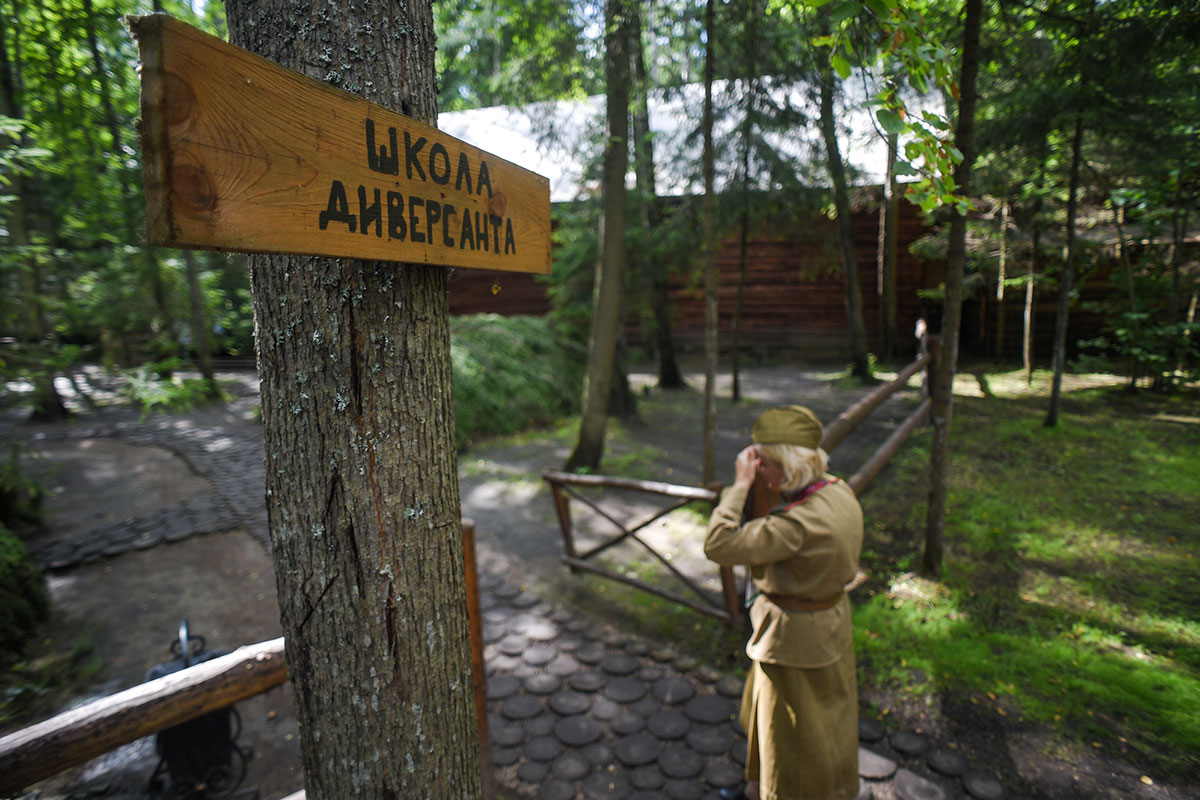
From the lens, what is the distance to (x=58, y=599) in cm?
507

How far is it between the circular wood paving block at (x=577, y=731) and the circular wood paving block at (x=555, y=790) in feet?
0.85

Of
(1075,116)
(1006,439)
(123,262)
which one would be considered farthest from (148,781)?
(1075,116)

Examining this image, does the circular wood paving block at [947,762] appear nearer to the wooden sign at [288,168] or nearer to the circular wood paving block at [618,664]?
the circular wood paving block at [618,664]

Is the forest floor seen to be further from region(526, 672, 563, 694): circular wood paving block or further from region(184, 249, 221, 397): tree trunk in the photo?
region(184, 249, 221, 397): tree trunk

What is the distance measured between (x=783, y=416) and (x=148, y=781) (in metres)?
3.56

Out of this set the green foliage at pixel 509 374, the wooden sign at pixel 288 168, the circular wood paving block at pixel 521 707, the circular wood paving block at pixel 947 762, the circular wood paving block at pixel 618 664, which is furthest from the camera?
the green foliage at pixel 509 374

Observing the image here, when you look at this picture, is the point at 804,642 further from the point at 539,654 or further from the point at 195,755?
the point at 195,755

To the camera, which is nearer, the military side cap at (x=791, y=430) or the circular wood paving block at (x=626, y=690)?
the military side cap at (x=791, y=430)

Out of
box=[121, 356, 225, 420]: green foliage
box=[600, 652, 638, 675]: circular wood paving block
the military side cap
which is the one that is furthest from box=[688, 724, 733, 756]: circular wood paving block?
box=[121, 356, 225, 420]: green foliage

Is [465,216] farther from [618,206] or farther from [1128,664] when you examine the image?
[618,206]

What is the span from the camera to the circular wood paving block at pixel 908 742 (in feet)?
9.73

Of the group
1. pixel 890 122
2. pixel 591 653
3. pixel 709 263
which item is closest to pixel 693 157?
pixel 709 263

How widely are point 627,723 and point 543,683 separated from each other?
642 mm

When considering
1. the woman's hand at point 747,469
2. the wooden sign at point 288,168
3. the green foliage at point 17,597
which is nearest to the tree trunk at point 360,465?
the wooden sign at point 288,168
